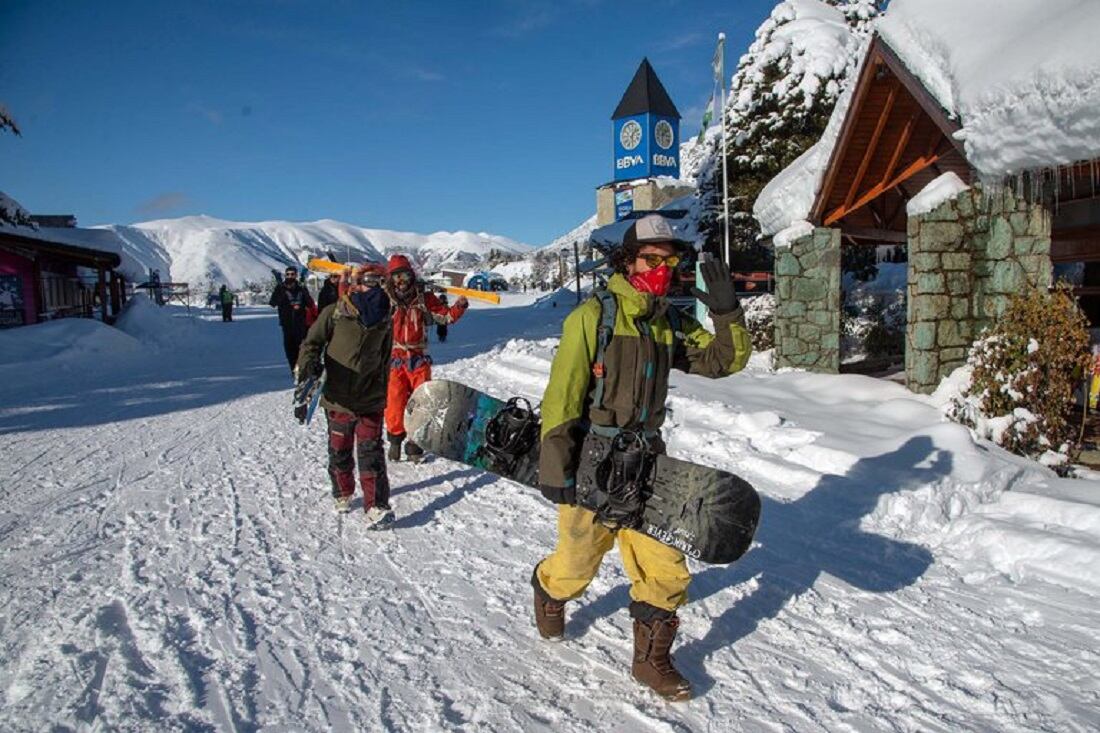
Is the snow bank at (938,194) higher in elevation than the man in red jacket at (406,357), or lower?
higher

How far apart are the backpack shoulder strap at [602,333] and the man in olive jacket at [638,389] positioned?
0.04ft

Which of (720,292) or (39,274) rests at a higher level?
(39,274)

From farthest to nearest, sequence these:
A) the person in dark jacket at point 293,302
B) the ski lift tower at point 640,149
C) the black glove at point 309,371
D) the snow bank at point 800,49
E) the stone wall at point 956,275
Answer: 1. the ski lift tower at point 640,149
2. the snow bank at point 800,49
3. the person in dark jacket at point 293,302
4. the stone wall at point 956,275
5. the black glove at point 309,371

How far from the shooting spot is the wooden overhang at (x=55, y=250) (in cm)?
2228

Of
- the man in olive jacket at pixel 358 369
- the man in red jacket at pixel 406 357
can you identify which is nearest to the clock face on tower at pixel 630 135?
the man in red jacket at pixel 406 357

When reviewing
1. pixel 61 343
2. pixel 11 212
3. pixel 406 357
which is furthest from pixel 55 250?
pixel 406 357

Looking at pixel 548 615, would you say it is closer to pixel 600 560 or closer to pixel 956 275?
pixel 600 560

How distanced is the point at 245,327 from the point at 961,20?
2977 centimetres

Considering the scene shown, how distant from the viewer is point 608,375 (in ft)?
9.91

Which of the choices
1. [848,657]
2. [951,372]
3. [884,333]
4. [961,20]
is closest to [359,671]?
[848,657]

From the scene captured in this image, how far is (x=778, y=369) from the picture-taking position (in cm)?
1146

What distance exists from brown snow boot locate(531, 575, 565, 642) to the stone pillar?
8.76 metres

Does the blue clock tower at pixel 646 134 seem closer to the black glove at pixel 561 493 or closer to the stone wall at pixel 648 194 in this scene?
the stone wall at pixel 648 194

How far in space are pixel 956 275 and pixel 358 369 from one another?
7018mm
